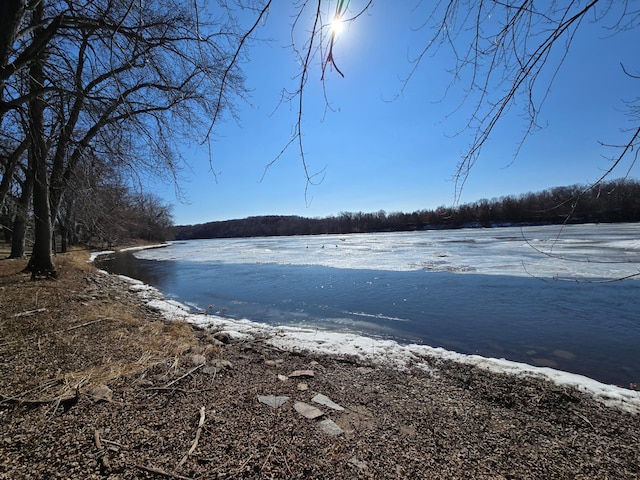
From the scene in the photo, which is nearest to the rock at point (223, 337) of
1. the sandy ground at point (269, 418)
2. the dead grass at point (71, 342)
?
the dead grass at point (71, 342)

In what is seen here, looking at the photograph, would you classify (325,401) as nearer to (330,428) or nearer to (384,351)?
(330,428)

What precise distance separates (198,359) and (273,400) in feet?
4.61

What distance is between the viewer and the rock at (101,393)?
279 cm

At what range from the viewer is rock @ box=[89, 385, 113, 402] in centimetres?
279

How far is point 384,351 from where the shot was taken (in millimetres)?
5391

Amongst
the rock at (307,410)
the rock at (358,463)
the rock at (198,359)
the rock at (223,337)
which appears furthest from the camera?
the rock at (223,337)

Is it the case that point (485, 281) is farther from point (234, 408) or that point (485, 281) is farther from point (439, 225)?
point (439, 225)

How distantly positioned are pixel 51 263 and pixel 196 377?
868 centimetres

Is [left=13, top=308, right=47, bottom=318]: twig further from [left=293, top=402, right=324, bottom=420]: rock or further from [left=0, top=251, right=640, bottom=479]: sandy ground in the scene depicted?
[left=293, top=402, right=324, bottom=420]: rock


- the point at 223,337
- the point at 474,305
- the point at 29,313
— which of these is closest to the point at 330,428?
the point at 223,337

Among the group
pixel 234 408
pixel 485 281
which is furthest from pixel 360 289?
pixel 234 408

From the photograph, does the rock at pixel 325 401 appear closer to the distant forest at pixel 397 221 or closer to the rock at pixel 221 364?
the rock at pixel 221 364

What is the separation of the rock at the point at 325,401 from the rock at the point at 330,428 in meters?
0.31

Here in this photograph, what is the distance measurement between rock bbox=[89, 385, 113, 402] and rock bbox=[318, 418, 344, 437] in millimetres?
1912
